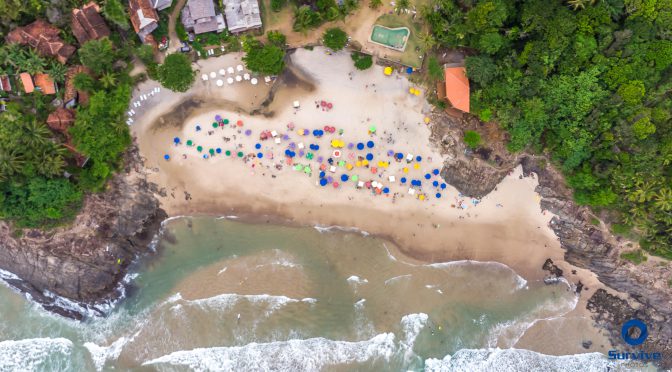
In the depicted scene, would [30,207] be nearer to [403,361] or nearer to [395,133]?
[395,133]

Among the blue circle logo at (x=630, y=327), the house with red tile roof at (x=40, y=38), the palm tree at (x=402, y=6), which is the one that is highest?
the palm tree at (x=402, y=6)

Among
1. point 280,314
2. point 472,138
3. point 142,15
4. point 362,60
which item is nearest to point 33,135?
point 142,15

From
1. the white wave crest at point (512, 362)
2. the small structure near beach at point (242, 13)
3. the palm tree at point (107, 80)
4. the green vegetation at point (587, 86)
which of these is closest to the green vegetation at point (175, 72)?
the palm tree at point (107, 80)

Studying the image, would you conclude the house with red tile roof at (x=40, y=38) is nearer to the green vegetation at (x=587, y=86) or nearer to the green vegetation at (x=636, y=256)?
the green vegetation at (x=587, y=86)

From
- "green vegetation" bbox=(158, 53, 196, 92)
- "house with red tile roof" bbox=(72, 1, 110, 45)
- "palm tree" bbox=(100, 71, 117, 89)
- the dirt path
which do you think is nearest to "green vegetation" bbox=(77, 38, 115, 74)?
"palm tree" bbox=(100, 71, 117, 89)

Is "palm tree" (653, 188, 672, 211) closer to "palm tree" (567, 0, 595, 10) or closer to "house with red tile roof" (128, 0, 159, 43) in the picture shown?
"palm tree" (567, 0, 595, 10)

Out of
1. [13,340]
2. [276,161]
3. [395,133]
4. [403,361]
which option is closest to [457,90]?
[395,133]

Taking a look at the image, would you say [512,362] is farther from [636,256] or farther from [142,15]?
[142,15]
